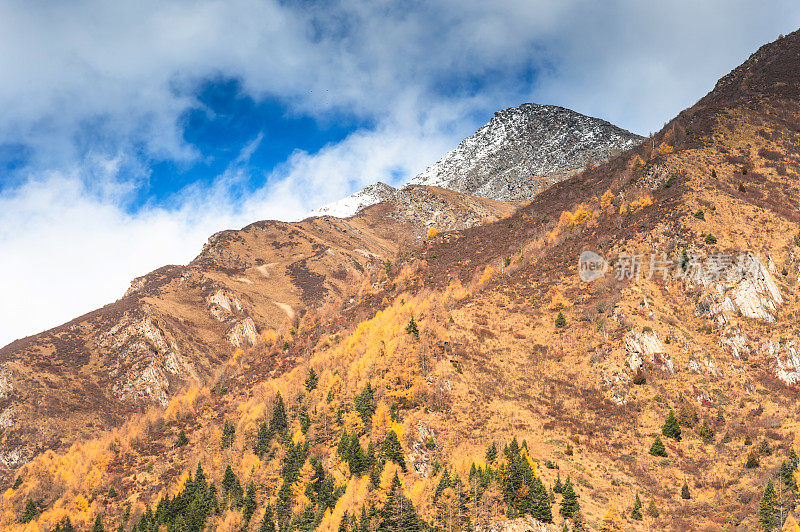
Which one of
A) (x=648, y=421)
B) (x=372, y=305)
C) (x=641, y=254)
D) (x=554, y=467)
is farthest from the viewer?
(x=372, y=305)

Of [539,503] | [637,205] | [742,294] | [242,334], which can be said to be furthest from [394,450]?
[242,334]

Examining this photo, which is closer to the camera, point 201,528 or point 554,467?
point 554,467

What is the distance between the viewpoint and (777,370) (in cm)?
6719

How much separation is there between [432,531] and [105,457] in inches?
3031

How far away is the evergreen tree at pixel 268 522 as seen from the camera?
6731 cm

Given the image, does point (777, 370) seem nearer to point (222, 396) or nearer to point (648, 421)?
point (648, 421)

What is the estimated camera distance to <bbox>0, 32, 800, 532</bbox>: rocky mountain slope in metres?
56.3

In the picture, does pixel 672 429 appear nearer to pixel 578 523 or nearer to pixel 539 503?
pixel 578 523

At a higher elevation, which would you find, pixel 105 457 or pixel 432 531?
pixel 105 457

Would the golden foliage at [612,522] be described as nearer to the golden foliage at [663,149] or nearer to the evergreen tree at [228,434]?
the evergreen tree at [228,434]

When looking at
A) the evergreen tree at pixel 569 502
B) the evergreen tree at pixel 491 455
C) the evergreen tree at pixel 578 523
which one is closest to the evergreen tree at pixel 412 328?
the evergreen tree at pixel 491 455

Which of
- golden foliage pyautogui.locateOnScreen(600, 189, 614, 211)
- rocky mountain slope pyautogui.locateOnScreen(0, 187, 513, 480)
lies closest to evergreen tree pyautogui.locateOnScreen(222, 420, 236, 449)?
rocky mountain slope pyautogui.locateOnScreen(0, 187, 513, 480)

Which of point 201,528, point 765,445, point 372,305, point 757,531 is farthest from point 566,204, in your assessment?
point 201,528

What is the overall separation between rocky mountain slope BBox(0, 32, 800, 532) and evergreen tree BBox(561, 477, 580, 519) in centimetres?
24
